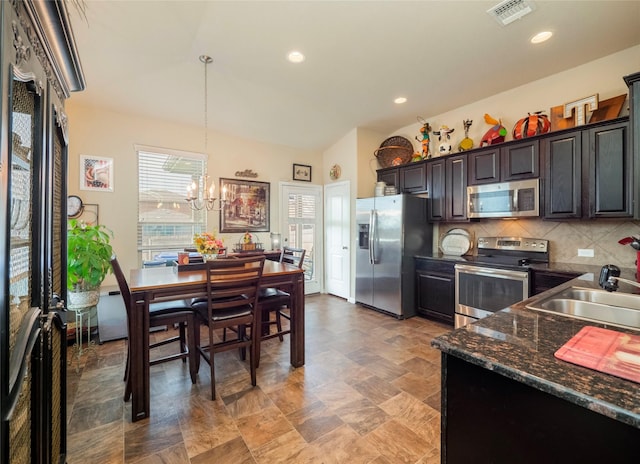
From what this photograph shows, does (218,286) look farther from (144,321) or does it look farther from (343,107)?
(343,107)

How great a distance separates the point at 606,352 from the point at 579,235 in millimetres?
2938

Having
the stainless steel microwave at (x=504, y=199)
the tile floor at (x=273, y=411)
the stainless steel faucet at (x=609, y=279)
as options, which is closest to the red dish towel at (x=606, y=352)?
the stainless steel faucet at (x=609, y=279)

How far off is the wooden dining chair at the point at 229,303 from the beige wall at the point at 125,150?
208 cm

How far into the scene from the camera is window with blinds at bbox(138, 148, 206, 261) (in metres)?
3.92

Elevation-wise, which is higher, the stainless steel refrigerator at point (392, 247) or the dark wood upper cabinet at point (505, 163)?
the dark wood upper cabinet at point (505, 163)

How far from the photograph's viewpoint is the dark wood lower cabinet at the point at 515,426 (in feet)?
2.41

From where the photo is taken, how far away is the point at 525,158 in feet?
10.6

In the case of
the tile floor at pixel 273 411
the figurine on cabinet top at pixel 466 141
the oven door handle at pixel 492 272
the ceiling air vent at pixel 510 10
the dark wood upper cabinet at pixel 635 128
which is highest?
the ceiling air vent at pixel 510 10

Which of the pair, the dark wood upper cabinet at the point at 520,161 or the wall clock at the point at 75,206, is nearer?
the dark wood upper cabinet at the point at 520,161

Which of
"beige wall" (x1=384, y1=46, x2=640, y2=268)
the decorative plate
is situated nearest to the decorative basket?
"beige wall" (x1=384, y1=46, x2=640, y2=268)

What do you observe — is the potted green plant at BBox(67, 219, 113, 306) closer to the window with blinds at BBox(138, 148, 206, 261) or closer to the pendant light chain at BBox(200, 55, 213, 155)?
the window with blinds at BBox(138, 148, 206, 261)

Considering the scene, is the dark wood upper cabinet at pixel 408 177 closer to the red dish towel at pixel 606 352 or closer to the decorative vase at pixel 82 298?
the red dish towel at pixel 606 352

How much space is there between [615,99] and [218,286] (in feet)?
13.4

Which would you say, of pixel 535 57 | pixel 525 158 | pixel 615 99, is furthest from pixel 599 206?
pixel 535 57
